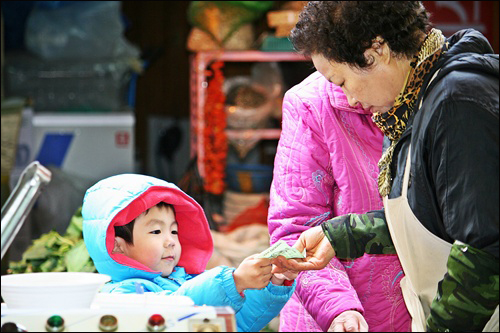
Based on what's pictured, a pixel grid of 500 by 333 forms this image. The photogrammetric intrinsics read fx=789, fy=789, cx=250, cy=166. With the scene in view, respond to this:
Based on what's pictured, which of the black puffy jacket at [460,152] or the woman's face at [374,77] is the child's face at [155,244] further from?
the black puffy jacket at [460,152]

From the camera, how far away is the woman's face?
1.73 meters

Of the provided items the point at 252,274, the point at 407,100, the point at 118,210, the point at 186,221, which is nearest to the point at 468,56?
the point at 407,100

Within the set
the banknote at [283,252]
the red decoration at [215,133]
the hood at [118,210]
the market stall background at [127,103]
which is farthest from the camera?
the red decoration at [215,133]

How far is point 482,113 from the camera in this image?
1478mm

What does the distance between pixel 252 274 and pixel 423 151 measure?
579 mm

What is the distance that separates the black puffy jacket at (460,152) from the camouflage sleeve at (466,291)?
0.03 m

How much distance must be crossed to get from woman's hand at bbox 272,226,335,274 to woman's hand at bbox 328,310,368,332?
13 cm

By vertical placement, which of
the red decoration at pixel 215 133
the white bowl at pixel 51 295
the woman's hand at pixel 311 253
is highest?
the white bowl at pixel 51 295

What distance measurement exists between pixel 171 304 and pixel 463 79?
724 millimetres

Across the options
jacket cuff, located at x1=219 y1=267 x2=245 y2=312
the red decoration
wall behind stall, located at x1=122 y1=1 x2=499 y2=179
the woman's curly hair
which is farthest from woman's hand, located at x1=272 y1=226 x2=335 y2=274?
wall behind stall, located at x1=122 y1=1 x2=499 y2=179

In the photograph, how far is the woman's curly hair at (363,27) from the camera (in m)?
1.66

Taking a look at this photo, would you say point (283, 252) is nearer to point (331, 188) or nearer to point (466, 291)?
point (331, 188)

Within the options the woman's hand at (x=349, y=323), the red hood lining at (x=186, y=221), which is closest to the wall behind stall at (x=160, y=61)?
the red hood lining at (x=186, y=221)

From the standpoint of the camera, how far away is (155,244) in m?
2.37
